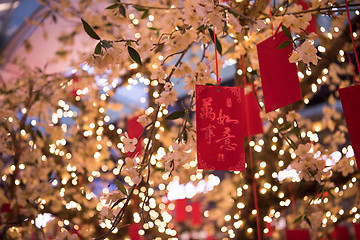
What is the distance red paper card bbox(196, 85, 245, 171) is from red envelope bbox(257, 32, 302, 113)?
119 millimetres

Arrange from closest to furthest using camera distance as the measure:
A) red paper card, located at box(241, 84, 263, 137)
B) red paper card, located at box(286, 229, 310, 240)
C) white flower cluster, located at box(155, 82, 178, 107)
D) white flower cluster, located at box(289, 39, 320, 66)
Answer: white flower cluster, located at box(289, 39, 320, 66), white flower cluster, located at box(155, 82, 178, 107), red paper card, located at box(241, 84, 263, 137), red paper card, located at box(286, 229, 310, 240)

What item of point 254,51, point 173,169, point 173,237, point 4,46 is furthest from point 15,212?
point 4,46

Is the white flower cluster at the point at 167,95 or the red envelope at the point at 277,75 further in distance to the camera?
the white flower cluster at the point at 167,95

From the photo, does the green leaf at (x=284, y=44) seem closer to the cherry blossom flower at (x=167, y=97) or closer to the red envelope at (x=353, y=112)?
the red envelope at (x=353, y=112)

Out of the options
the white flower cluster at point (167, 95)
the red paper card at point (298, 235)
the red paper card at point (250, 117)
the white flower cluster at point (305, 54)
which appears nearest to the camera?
the white flower cluster at point (305, 54)

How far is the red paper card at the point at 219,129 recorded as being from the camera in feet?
3.62

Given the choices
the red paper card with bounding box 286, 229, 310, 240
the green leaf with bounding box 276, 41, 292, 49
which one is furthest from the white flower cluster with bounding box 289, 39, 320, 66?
the red paper card with bounding box 286, 229, 310, 240

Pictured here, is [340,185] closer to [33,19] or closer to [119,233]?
[119,233]

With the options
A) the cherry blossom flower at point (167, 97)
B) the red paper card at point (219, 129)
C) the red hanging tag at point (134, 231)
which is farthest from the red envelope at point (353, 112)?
the red hanging tag at point (134, 231)

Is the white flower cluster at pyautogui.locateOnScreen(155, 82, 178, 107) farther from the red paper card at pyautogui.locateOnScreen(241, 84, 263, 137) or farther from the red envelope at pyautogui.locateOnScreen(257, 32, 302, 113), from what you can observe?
the red paper card at pyautogui.locateOnScreen(241, 84, 263, 137)

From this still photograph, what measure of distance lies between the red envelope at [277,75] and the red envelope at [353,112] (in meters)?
0.19

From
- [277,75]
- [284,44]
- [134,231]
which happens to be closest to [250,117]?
[277,75]

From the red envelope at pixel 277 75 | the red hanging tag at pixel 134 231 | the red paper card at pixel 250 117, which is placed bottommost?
the red hanging tag at pixel 134 231

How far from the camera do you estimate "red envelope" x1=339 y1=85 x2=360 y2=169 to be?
3.53ft
